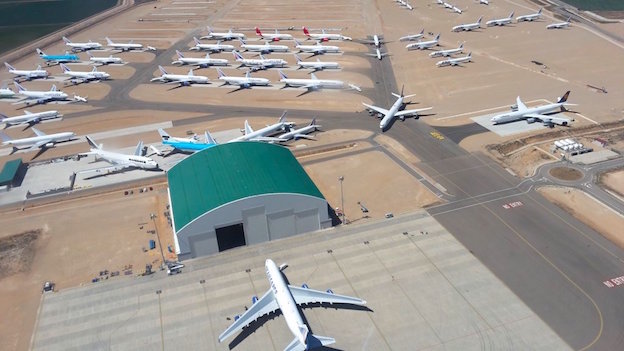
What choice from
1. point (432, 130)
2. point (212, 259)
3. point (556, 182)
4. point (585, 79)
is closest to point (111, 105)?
point (212, 259)

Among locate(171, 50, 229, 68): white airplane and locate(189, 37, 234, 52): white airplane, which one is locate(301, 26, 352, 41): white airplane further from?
locate(171, 50, 229, 68): white airplane

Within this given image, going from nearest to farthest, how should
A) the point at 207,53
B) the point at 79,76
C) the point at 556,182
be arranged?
the point at 556,182 < the point at 79,76 < the point at 207,53

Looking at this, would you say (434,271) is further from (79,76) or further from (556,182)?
(79,76)

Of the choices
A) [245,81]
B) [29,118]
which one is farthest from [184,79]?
[29,118]

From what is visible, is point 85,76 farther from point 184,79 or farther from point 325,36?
point 325,36

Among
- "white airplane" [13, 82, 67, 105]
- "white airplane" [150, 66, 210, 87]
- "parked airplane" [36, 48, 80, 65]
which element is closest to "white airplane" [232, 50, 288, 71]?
"white airplane" [150, 66, 210, 87]
